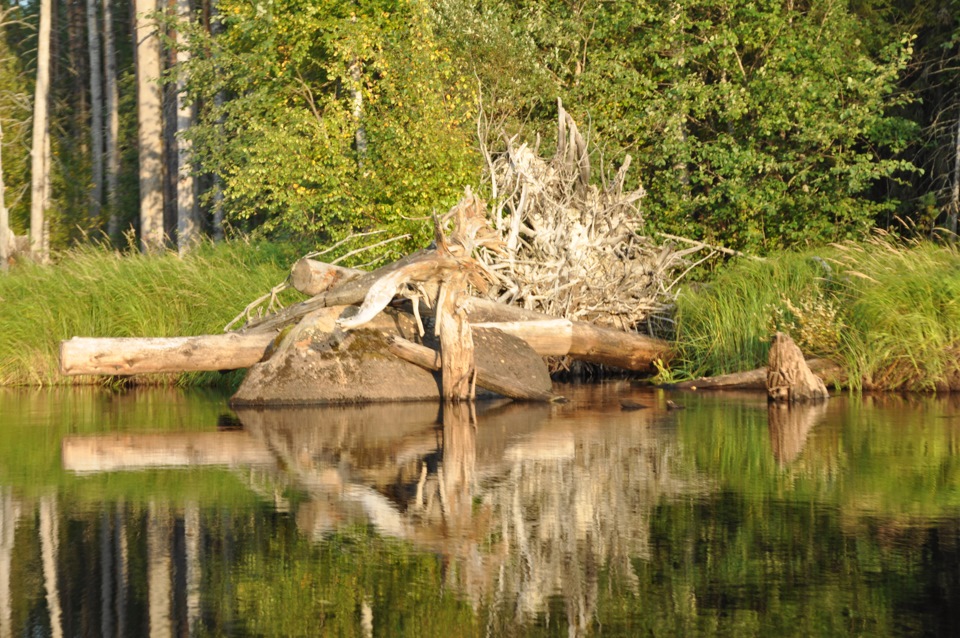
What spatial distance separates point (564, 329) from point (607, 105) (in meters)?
8.60

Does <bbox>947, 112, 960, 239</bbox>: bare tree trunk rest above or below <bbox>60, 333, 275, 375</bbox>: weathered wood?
above

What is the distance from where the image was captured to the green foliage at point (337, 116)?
66.8 ft

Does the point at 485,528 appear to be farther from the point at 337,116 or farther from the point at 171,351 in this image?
the point at 337,116

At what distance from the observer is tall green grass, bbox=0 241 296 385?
19438 mm

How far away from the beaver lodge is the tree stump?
2700 millimetres

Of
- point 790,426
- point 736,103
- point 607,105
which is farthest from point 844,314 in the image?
point 607,105

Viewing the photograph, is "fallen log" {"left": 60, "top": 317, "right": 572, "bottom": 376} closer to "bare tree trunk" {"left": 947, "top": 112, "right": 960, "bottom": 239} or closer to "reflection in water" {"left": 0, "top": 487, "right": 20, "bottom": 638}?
"reflection in water" {"left": 0, "top": 487, "right": 20, "bottom": 638}

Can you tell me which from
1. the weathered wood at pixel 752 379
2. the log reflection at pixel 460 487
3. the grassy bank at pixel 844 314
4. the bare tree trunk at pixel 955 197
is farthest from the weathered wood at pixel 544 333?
the bare tree trunk at pixel 955 197

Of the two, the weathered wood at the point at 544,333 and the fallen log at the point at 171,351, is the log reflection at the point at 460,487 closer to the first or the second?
the fallen log at the point at 171,351

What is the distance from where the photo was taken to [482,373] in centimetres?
1584

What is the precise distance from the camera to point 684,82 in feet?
76.9

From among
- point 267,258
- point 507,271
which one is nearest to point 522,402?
point 507,271

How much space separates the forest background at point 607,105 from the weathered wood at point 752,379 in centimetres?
505

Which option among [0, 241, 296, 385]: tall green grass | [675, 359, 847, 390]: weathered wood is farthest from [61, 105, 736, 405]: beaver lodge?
[0, 241, 296, 385]: tall green grass
